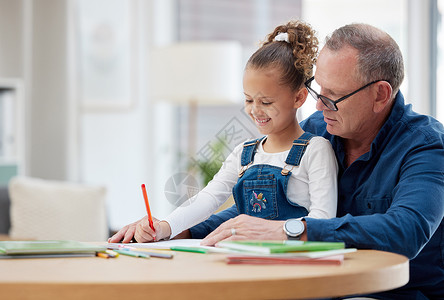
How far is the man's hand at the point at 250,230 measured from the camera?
Result: 4.11 ft

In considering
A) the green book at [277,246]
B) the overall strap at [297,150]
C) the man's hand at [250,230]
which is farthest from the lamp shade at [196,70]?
the green book at [277,246]

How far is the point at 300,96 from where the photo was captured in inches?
63.4

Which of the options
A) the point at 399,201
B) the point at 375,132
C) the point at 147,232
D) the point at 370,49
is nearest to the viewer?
the point at 399,201

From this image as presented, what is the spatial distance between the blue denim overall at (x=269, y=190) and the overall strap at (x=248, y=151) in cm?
3

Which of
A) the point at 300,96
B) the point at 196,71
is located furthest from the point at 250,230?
the point at 196,71

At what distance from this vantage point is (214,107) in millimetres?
5004

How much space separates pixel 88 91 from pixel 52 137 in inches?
18.4

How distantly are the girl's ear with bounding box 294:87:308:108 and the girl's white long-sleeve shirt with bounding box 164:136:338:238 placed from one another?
0.12 meters

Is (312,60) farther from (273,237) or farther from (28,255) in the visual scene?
(28,255)

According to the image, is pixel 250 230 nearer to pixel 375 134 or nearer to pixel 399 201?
pixel 399 201

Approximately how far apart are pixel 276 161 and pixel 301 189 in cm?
10

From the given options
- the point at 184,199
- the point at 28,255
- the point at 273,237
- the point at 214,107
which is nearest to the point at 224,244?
the point at 273,237

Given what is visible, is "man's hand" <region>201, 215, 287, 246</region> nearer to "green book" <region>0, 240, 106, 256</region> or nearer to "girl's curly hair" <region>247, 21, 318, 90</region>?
"green book" <region>0, 240, 106, 256</region>

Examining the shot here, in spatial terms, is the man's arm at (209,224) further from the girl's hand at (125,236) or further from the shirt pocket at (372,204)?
the shirt pocket at (372,204)
